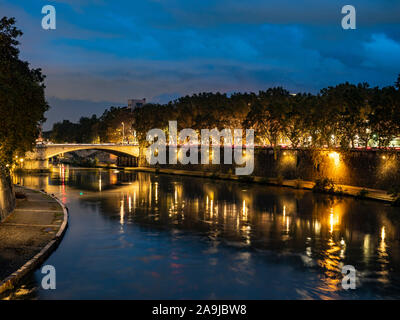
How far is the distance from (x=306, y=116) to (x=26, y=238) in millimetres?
57629

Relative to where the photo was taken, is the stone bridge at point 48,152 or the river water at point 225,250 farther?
the stone bridge at point 48,152

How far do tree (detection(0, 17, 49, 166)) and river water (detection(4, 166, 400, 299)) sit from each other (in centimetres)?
747

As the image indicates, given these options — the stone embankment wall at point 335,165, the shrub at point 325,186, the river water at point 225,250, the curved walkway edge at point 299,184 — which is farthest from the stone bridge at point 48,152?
the shrub at point 325,186

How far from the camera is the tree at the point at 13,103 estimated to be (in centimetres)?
2578

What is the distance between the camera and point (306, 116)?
75250 mm

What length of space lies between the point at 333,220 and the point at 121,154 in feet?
347

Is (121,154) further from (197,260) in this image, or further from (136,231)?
(197,260)

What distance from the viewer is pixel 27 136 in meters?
33.4

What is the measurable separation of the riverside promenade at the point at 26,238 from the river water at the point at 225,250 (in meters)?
0.76
